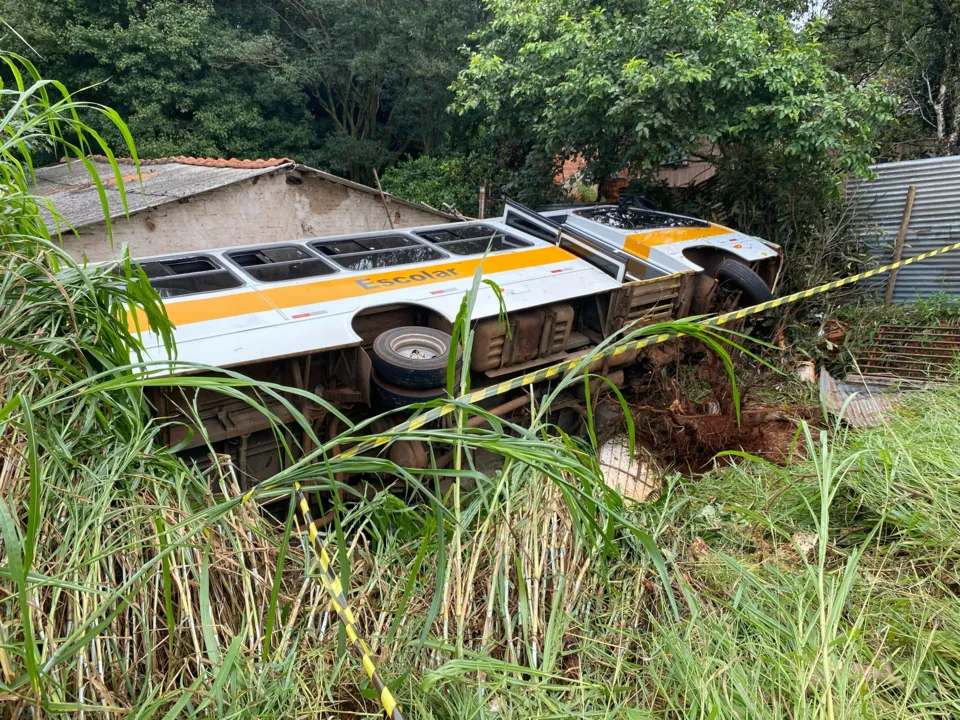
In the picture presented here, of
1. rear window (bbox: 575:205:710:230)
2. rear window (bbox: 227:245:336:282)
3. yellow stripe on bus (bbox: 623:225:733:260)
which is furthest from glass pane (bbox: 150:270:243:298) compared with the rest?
rear window (bbox: 575:205:710:230)

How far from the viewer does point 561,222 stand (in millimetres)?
6684

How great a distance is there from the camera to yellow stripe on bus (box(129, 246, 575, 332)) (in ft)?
12.3

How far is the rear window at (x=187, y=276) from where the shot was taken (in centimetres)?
409

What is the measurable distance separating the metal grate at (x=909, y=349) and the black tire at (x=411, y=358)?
168 inches

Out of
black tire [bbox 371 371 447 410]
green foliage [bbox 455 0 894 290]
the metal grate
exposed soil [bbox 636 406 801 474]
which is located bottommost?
exposed soil [bbox 636 406 801 474]

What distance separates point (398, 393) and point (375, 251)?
1827 millimetres

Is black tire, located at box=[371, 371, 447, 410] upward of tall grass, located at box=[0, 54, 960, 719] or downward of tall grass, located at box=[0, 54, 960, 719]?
downward

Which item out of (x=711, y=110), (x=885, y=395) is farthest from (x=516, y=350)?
(x=711, y=110)

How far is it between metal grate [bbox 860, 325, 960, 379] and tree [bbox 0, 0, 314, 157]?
1500 cm

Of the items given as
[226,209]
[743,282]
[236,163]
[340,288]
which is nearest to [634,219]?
[743,282]

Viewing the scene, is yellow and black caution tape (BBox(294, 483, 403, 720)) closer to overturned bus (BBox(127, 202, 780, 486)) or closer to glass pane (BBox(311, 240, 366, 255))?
overturned bus (BBox(127, 202, 780, 486))

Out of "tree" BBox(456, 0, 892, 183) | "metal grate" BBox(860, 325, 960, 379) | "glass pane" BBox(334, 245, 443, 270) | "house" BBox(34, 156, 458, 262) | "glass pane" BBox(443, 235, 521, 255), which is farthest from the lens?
"house" BBox(34, 156, 458, 262)

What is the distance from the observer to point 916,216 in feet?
24.6

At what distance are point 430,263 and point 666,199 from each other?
560 cm
